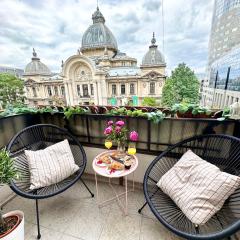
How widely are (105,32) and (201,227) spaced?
2131 centimetres

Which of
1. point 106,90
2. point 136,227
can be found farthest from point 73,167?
point 106,90

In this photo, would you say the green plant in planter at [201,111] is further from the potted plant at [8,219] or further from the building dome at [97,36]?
the building dome at [97,36]

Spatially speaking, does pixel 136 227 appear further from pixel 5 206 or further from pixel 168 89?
pixel 168 89

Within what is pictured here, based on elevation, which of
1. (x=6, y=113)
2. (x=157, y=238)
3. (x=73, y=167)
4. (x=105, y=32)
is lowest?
(x=157, y=238)

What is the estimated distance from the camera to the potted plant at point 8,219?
33.6 inches

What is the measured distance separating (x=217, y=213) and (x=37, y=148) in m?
1.79

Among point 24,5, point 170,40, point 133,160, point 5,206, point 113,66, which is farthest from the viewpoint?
point 113,66

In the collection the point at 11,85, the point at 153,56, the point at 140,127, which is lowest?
the point at 140,127

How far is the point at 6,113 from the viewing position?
5.12 ft

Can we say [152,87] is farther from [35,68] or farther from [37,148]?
[37,148]

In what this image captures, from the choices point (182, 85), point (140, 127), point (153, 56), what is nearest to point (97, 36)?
point (153, 56)

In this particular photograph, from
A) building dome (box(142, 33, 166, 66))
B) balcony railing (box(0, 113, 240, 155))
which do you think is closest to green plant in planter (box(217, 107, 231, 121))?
balcony railing (box(0, 113, 240, 155))

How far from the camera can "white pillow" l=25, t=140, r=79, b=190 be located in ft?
4.00

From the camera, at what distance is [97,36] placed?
58.7 feet
